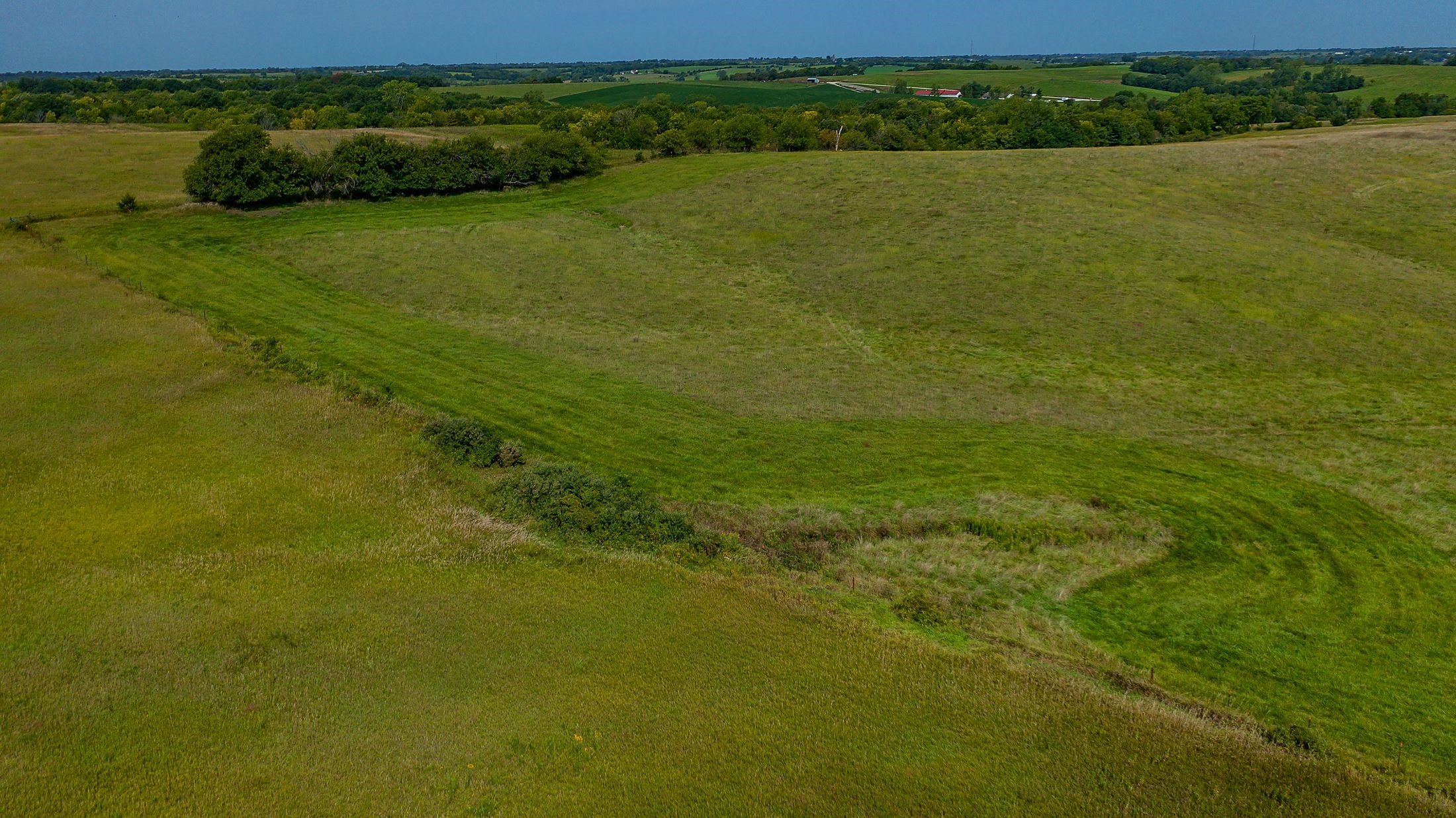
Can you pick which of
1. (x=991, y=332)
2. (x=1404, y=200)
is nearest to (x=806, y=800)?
(x=991, y=332)


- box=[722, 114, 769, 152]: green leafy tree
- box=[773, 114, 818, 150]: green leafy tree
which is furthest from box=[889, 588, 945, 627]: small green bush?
box=[773, 114, 818, 150]: green leafy tree

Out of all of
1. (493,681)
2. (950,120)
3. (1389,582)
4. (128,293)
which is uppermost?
(950,120)

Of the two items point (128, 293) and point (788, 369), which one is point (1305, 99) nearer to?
point (788, 369)

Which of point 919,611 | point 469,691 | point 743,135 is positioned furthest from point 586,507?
point 743,135

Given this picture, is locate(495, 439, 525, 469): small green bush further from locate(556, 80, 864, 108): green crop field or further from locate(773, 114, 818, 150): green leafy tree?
locate(556, 80, 864, 108): green crop field

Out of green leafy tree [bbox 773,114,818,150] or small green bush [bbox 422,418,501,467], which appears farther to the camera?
green leafy tree [bbox 773,114,818,150]

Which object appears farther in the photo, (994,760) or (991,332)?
(991,332)
